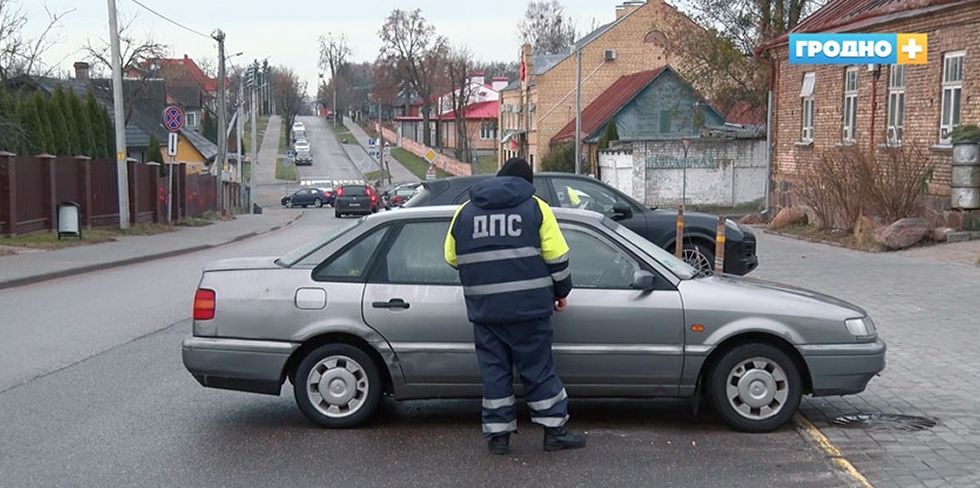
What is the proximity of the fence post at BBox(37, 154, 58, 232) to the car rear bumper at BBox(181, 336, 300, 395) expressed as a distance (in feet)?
65.0

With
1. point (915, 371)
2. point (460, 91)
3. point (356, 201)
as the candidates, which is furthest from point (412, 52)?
point (915, 371)

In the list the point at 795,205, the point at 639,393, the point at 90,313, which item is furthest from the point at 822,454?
the point at 795,205

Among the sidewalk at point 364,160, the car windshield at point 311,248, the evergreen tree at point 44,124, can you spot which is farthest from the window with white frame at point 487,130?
the car windshield at point 311,248

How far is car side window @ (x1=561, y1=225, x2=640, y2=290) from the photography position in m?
6.60

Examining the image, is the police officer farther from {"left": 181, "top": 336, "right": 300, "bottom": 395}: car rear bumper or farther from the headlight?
the headlight

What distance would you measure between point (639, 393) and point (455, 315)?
4.19 feet

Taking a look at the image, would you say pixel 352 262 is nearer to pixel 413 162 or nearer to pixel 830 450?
pixel 830 450

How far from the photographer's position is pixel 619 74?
60281mm

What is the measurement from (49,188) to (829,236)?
1801cm

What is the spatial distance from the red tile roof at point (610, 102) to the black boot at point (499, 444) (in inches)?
1836

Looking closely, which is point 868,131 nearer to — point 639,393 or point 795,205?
point 795,205

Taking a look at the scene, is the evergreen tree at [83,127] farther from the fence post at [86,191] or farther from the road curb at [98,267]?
the road curb at [98,267]

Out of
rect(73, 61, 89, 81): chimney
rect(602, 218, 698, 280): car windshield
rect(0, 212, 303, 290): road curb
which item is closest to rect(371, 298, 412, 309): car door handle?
rect(602, 218, 698, 280): car windshield

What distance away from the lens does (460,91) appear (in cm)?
9344
